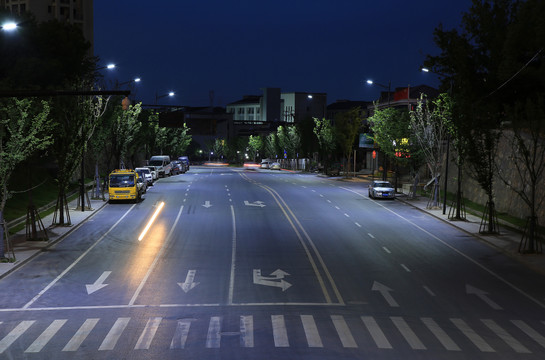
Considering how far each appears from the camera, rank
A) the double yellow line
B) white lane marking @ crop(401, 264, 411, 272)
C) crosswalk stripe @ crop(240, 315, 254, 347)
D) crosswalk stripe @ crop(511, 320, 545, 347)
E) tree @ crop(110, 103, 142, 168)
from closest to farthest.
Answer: crosswalk stripe @ crop(240, 315, 254, 347), crosswalk stripe @ crop(511, 320, 545, 347), the double yellow line, white lane marking @ crop(401, 264, 411, 272), tree @ crop(110, 103, 142, 168)

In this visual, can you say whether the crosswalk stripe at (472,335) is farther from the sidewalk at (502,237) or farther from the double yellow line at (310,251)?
the sidewalk at (502,237)

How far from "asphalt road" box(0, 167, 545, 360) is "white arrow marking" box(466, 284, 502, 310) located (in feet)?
0.39

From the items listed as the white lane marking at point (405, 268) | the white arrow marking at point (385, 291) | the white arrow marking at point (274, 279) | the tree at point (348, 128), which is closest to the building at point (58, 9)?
the tree at point (348, 128)

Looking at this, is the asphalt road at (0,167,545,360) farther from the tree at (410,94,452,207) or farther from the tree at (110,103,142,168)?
the tree at (110,103,142,168)

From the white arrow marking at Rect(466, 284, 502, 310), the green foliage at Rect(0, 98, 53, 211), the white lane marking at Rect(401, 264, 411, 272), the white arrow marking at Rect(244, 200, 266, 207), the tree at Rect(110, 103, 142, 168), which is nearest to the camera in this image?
the white arrow marking at Rect(466, 284, 502, 310)

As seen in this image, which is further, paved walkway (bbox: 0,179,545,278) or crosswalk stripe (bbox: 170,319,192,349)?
paved walkway (bbox: 0,179,545,278)

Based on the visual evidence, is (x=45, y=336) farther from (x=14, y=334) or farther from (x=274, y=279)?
(x=274, y=279)

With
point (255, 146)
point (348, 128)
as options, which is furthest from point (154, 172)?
point (255, 146)

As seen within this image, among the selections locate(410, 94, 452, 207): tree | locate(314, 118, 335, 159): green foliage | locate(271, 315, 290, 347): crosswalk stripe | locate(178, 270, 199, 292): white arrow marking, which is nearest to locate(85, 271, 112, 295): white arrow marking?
locate(178, 270, 199, 292): white arrow marking

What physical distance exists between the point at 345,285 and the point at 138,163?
3799 inches

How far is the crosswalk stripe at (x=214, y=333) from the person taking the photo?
14.4 m

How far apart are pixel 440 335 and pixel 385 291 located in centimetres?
493

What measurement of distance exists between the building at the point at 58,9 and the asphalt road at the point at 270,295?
278 feet

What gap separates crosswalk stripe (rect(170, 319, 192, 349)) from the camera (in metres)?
14.3
